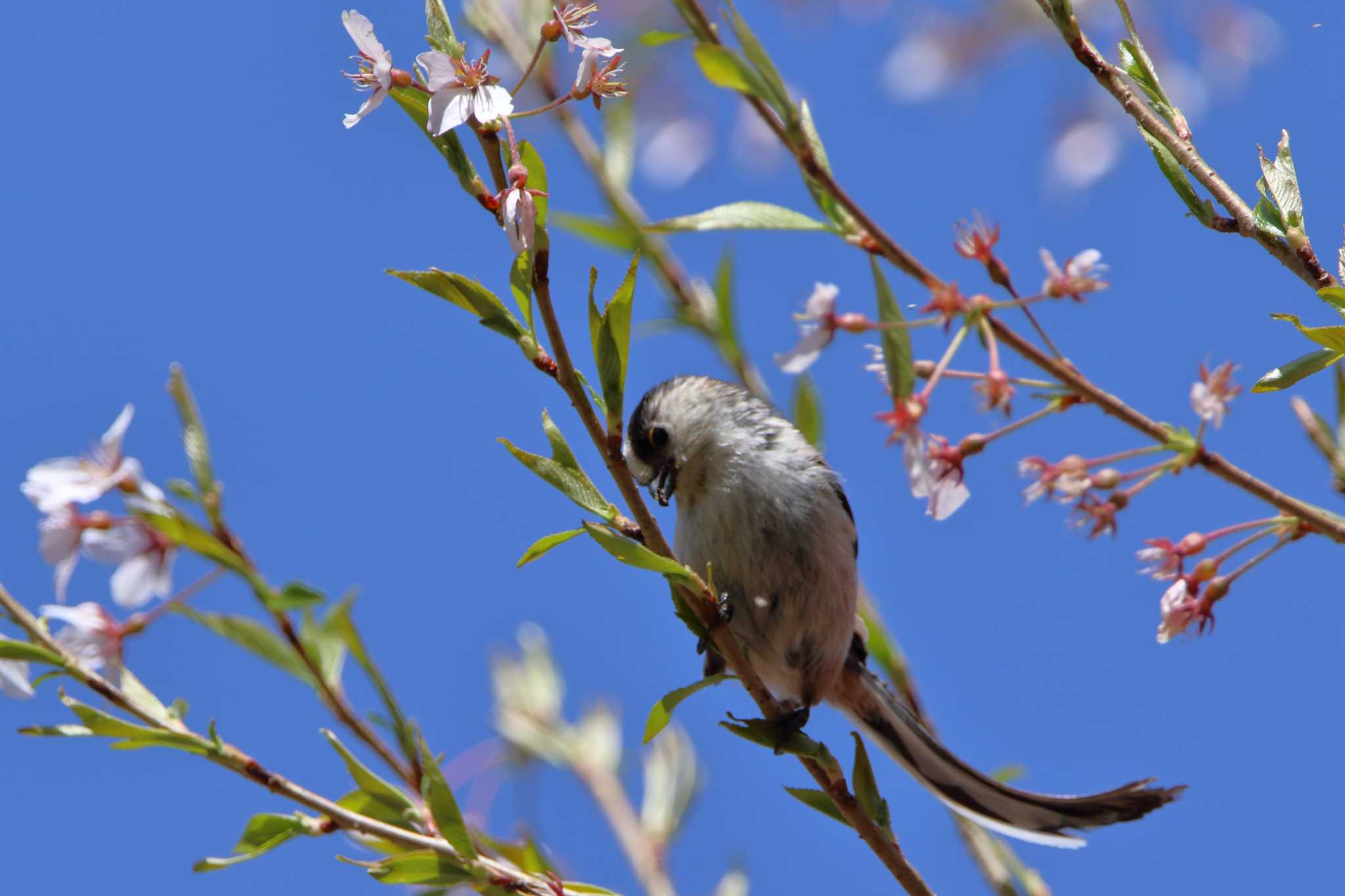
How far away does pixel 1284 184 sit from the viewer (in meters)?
1.63

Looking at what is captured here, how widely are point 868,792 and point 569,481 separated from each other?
0.74 meters

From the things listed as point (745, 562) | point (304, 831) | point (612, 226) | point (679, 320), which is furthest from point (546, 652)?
point (304, 831)

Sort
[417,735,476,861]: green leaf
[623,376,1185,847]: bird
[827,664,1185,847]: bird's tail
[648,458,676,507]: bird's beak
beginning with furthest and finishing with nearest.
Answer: [648,458,676,507]: bird's beak
[623,376,1185,847]: bird
[827,664,1185,847]: bird's tail
[417,735,476,861]: green leaf

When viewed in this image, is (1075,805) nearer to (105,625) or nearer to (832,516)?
(832,516)

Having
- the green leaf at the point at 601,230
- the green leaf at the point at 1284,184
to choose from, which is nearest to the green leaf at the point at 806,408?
the green leaf at the point at 601,230

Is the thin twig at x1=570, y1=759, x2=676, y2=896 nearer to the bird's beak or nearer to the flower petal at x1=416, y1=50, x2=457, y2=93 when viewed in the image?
the bird's beak

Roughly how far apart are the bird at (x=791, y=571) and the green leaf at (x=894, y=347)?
160cm

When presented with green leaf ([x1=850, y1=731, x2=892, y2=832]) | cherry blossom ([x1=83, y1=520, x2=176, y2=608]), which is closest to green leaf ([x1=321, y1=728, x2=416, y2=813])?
cherry blossom ([x1=83, y1=520, x2=176, y2=608])

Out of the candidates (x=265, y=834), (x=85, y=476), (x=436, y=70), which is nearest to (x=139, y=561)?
(x=85, y=476)

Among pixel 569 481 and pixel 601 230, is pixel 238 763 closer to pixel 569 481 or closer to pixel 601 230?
pixel 569 481

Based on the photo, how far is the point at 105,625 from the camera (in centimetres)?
156

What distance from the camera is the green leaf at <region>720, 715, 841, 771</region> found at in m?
2.03

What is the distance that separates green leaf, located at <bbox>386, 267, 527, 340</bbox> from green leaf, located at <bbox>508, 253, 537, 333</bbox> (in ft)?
0.06

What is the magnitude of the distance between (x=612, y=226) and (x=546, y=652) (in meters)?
1.70
